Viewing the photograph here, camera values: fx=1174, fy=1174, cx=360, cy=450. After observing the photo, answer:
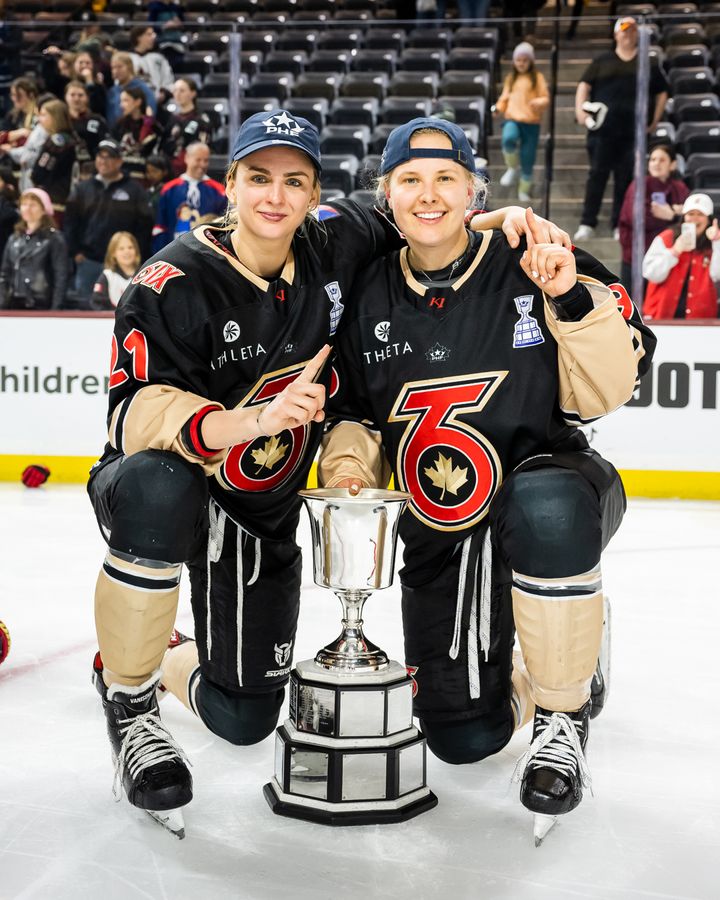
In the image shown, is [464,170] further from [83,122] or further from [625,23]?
[83,122]

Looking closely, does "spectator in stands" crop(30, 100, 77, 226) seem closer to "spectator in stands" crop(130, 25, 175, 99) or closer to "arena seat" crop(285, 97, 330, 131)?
"spectator in stands" crop(130, 25, 175, 99)

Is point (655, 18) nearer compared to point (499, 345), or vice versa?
point (499, 345)

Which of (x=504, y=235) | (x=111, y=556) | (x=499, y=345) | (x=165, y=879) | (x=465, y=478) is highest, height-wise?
(x=504, y=235)

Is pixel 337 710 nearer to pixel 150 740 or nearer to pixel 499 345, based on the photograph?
pixel 150 740

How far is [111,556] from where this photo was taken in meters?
1.72

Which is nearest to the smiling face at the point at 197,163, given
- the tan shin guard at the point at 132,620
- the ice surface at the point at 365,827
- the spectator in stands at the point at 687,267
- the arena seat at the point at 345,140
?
the arena seat at the point at 345,140

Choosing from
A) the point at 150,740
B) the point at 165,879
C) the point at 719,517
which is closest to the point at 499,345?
the point at 150,740

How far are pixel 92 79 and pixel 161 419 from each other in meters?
4.32

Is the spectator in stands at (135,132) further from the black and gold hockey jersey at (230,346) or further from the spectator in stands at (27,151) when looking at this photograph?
the black and gold hockey jersey at (230,346)

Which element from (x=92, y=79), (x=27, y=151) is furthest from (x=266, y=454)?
(x=92, y=79)

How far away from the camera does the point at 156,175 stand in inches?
208

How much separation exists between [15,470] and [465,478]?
12.6 ft

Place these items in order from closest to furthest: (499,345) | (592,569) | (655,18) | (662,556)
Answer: (592,569), (499,345), (662,556), (655,18)

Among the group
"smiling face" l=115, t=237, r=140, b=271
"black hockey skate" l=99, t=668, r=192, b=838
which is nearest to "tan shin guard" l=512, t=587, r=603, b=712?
"black hockey skate" l=99, t=668, r=192, b=838
